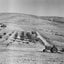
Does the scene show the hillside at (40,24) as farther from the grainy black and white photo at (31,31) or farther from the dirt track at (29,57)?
the dirt track at (29,57)

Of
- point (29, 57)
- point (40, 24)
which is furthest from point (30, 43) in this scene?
point (40, 24)

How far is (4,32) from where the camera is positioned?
9.31 feet

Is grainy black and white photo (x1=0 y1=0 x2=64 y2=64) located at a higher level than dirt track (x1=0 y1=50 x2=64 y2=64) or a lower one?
higher

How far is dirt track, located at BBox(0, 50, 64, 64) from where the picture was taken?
2.45 meters

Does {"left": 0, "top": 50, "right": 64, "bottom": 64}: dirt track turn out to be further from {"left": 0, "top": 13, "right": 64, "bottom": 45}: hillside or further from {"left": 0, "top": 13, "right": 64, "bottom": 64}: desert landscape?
{"left": 0, "top": 13, "right": 64, "bottom": 45}: hillside

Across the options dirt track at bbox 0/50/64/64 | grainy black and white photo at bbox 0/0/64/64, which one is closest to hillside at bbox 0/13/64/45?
grainy black and white photo at bbox 0/0/64/64

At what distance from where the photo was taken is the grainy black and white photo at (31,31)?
2525 millimetres

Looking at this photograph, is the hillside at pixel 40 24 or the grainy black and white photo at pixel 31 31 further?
the hillside at pixel 40 24

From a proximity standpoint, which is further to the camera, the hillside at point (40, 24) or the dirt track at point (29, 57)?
the hillside at point (40, 24)

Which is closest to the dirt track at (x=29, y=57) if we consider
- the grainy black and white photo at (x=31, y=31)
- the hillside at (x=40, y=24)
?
the grainy black and white photo at (x=31, y=31)

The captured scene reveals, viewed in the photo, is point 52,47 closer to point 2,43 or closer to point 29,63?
point 29,63

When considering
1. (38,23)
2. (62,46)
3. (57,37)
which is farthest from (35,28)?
(62,46)

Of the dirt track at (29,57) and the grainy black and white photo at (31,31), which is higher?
the grainy black and white photo at (31,31)

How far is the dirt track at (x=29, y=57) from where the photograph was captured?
8.03 feet
